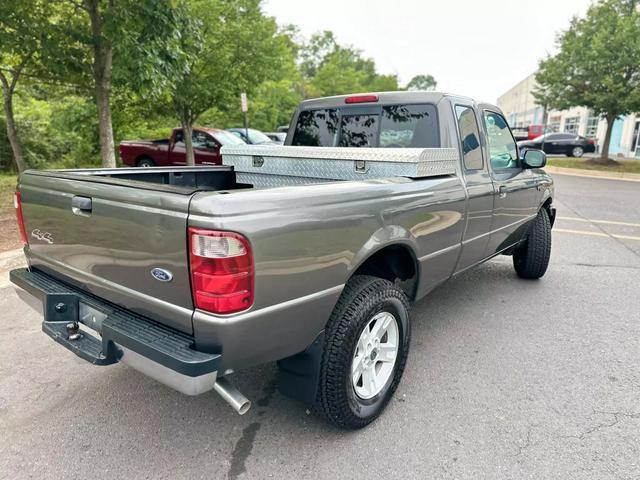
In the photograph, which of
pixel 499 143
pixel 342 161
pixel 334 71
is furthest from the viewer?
pixel 334 71

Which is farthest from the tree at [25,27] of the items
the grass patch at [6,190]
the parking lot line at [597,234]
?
the parking lot line at [597,234]

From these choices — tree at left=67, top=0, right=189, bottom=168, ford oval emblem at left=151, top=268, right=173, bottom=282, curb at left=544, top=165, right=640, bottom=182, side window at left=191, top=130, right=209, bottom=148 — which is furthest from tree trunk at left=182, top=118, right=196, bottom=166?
curb at left=544, top=165, right=640, bottom=182

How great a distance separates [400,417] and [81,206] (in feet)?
6.94

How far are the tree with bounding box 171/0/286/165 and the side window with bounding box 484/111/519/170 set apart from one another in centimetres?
851

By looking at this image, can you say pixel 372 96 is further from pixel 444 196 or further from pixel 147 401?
pixel 147 401

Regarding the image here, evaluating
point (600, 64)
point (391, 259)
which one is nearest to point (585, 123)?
point (600, 64)

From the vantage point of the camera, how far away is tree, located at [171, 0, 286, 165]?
11023mm

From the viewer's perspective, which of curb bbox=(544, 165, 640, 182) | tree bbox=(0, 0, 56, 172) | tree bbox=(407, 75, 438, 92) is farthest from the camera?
tree bbox=(407, 75, 438, 92)

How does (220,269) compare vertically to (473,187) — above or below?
below

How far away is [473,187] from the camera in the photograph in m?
3.48

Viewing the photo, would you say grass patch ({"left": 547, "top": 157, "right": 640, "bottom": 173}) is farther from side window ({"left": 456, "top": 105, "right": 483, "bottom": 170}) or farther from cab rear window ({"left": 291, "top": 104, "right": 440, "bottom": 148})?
cab rear window ({"left": 291, "top": 104, "right": 440, "bottom": 148})

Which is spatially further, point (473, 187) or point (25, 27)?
point (25, 27)

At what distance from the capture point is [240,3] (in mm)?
11680

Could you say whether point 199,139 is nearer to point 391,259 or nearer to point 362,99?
point 362,99
